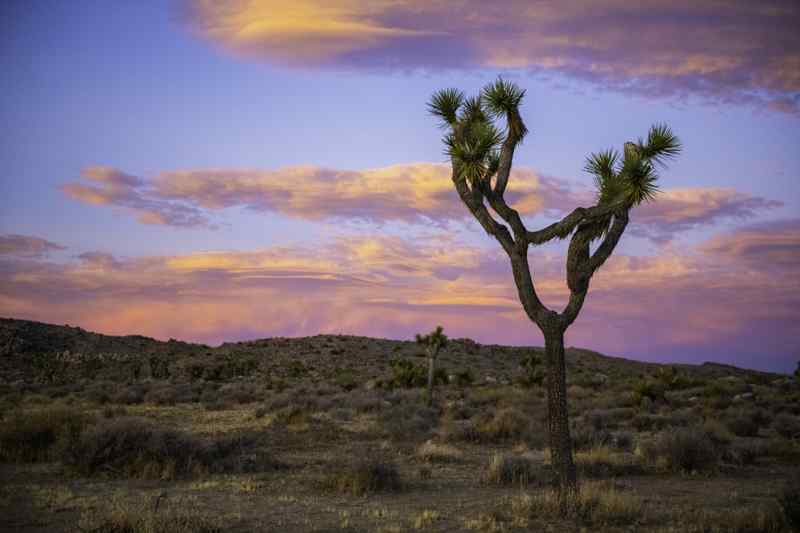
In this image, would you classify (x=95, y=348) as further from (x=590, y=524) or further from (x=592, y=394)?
(x=590, y=524)

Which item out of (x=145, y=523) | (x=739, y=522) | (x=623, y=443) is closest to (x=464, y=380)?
(x=623, y=443)

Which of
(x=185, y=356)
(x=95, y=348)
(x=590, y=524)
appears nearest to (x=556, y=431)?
(x=590, y=524)

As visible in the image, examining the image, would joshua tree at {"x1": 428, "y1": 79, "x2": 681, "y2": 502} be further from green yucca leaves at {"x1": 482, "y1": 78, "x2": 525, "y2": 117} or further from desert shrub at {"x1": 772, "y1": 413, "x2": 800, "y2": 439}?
desert shrub at {"x1": 772, "y1": 413, "x2": 800, "y2": 439}

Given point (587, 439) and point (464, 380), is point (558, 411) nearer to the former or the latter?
point (587, 439)

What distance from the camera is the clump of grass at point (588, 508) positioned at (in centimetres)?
959

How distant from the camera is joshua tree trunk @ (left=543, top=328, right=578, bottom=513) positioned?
10.8 meters

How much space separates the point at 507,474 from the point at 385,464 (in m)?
2.56

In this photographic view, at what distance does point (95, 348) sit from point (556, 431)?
229 ft

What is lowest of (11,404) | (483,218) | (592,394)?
(11,404)

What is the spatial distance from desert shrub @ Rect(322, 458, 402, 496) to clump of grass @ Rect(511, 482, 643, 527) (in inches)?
120

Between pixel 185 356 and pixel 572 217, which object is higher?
pixel 572 217

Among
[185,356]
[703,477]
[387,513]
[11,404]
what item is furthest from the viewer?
[185,356]

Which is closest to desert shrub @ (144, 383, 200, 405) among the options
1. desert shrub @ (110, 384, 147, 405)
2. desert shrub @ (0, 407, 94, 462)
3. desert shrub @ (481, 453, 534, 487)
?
desert shrub @ (110, 384, 147, 405)

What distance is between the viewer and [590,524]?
9562 mm
